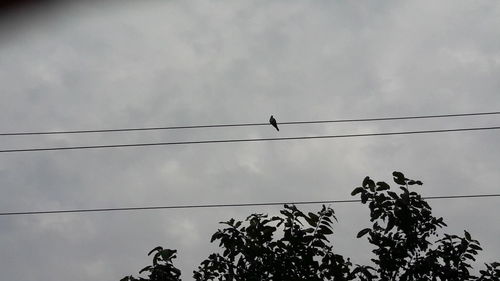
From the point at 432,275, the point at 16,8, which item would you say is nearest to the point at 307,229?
the point at 432,275

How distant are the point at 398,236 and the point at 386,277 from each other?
490 millimetres

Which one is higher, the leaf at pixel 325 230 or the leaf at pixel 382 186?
the leaf at pixel 382 186

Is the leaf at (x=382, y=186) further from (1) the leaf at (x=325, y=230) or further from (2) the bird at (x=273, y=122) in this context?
(2) the bird at (x=273, y=122)

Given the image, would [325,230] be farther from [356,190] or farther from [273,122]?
[273,122]

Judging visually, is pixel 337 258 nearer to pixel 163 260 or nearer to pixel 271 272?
pixel 271 272

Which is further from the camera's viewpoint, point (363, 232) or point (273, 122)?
point (273, 122)

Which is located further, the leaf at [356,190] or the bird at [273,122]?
the bird at [273,122]

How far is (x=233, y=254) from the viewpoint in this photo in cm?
650

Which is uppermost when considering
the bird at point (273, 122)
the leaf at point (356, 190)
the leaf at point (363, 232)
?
the bird at point (273, 122)

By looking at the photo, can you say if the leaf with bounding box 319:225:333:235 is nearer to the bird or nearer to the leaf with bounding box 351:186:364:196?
the leaf with bounding box 351:186:364:196

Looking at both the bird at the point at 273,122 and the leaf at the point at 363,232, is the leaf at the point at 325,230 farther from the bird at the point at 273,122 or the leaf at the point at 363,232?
the bird at the point at 273,122

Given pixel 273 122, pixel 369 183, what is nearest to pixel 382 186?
pixel 369 183

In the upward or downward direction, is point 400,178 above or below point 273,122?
below

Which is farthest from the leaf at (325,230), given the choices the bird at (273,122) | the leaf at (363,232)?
the bird at (273,122)
